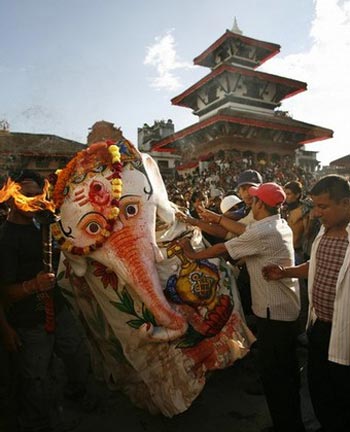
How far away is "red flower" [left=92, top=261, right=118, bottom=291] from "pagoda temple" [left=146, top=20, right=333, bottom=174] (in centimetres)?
1608

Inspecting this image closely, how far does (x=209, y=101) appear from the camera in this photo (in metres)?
23.2

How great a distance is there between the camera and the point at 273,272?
88.4 inches

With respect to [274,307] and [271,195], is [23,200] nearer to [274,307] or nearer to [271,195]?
[271,195]

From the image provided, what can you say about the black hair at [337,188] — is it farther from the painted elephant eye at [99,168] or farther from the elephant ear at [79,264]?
the elephant ear at [79,264]

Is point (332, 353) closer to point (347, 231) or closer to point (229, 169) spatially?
point (347, 231)

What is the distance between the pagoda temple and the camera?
19.1m

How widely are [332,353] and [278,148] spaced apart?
65.5 feet

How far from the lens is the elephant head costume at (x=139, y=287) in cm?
238

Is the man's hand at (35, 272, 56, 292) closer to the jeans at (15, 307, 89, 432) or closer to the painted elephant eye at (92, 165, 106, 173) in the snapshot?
the jeans at (15, 307, 89, 432)

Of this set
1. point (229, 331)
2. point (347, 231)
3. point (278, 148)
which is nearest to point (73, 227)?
point (229, 331)

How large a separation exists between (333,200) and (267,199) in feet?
1.38

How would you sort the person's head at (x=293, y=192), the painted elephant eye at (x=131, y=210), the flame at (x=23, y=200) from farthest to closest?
the person's head at (x=293, y=192) < the painted elephant eye at (x=131, y=210) < the flame at (x=23, y=200)

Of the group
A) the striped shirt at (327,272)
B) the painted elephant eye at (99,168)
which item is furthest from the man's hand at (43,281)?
the striped shirt at (327,272)

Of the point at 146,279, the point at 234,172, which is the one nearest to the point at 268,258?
the point at 146,279
